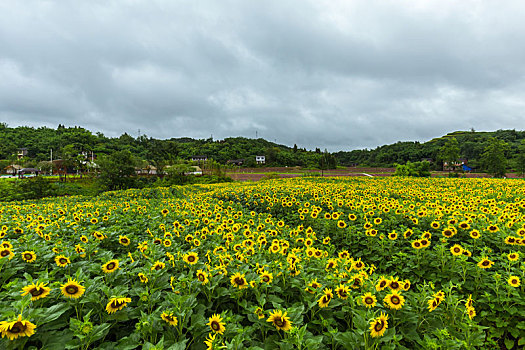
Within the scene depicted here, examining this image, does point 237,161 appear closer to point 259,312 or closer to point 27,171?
point 27,171

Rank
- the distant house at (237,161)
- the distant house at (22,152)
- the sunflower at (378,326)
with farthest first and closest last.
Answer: the distant house at (237,161), the distant house at (22,152), the sunflower at (378,326)

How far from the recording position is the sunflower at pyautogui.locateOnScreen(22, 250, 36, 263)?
7.79ft

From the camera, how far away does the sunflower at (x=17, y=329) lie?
128 cm

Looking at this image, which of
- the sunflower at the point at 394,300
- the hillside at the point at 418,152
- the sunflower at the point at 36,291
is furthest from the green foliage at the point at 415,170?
the hillside at the point at 418,152

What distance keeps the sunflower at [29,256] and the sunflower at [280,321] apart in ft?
7.97

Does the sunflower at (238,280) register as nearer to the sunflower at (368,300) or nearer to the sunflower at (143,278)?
the sunflower at (143,278)

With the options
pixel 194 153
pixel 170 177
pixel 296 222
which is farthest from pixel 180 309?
pixel 194 153

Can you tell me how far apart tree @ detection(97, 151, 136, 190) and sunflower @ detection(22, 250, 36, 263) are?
77.2 ft

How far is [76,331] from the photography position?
140 cm

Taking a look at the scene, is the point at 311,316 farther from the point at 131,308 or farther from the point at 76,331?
A: the point at 76,331

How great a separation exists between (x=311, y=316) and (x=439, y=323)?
1014 millimetres

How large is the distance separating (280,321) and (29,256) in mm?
2541

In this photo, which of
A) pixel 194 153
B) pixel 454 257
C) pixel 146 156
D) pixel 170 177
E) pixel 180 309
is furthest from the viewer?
pixel 194 153

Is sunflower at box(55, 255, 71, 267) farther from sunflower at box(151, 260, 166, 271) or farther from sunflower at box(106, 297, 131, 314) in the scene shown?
sunflower at box(106, 297, 131, 314)
